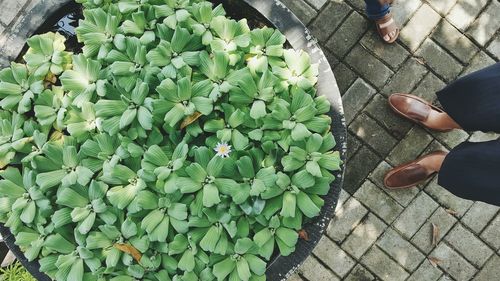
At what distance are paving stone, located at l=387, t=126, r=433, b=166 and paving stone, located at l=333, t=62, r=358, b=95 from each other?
0.52m

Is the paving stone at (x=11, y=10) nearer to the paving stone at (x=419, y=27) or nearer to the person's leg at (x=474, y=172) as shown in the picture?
the paving stone at (x=419, y=27)

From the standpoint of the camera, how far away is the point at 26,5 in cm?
368

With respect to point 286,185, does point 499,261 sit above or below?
below

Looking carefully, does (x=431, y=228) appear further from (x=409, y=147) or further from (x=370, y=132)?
(x=370, y=132)

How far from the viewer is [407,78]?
365 centimetres

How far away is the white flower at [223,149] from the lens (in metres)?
2.09

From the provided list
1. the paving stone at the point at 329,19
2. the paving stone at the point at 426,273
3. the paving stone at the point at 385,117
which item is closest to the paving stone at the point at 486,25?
the paving stone at the point at 385,117

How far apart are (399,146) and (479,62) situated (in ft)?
2.50

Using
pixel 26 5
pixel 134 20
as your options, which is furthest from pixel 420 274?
pixel 26 5

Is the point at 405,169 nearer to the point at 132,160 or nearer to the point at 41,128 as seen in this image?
the point at 132,160

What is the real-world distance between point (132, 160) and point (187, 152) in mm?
218

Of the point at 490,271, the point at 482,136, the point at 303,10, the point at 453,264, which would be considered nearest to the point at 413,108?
the point at 482,136

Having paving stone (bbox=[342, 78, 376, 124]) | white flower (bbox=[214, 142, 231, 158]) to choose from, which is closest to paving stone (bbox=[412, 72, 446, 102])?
paving stone (bbox=[342, 78, 376, 124])

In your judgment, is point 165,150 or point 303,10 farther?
point 303,10
